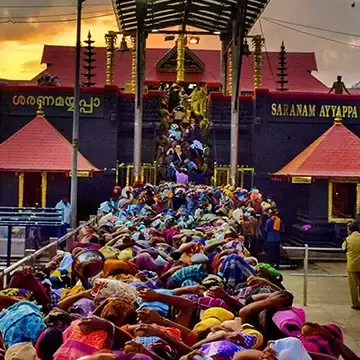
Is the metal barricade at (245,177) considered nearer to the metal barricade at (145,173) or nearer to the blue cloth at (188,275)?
the metal barricade at (145,173)

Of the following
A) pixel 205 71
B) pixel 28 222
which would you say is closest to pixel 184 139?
pixel 205 71

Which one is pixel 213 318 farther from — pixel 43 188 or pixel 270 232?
pixel 43 188

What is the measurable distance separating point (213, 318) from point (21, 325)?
1357 mm

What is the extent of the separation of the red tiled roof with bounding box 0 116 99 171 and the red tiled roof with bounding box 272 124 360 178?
6603 millimetres

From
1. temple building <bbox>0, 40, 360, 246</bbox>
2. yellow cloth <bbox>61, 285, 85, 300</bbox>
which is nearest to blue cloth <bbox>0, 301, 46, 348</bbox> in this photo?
yellow cloth <bbox>61, 285, 85, 300</bbox>

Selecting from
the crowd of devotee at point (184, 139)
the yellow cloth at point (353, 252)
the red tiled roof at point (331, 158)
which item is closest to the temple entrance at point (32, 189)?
the crowd of devotee at point (184, 139)

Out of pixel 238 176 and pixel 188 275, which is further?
pixel 238 176

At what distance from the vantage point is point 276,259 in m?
16.5

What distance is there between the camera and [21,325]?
4.35 m

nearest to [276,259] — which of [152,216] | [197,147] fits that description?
[152,216]

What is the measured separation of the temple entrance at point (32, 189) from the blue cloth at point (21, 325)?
681 inches

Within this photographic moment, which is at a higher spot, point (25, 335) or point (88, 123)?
point (88, 123)

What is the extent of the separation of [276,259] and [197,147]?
7.56 meters

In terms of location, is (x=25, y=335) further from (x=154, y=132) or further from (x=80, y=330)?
(x=154, y=132)
